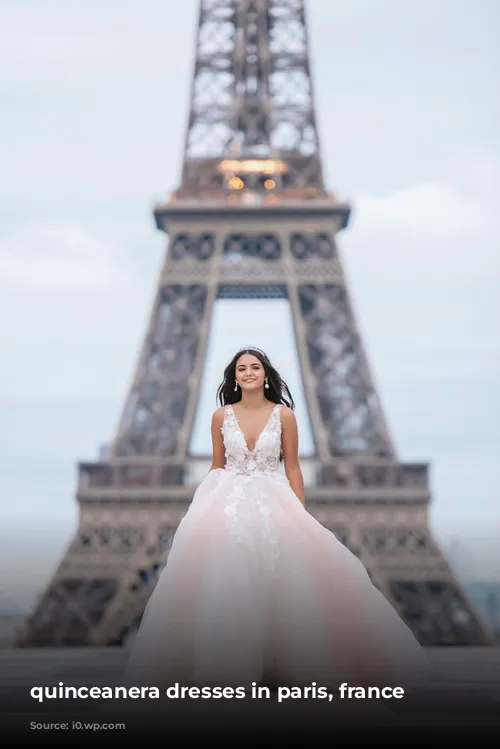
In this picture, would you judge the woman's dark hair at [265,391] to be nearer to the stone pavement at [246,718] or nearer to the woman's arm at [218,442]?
the woman's arm at [218,442]

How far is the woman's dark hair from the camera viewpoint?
7188 millimetres

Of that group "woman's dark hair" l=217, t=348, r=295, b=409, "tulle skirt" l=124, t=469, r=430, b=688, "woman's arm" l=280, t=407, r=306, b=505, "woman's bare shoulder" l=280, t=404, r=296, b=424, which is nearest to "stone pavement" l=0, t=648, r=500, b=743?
"tulle skirt" l=124, t=469, r=430, b=688

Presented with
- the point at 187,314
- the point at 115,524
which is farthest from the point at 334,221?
the point at 115,524

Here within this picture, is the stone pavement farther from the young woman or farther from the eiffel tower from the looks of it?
the eiffel tower

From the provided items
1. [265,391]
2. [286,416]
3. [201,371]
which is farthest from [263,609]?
[201,371]

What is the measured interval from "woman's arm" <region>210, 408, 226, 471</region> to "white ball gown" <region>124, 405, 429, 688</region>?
2.3 inches

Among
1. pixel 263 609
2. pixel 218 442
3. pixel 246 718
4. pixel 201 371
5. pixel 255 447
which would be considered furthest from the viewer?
pixel 201 371

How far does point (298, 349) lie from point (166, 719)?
22312mm

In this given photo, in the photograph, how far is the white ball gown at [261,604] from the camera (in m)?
6.65

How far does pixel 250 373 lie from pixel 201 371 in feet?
70.0

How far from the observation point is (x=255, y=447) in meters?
7.12

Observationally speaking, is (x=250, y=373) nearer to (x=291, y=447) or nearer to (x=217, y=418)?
(x=217, y=418)

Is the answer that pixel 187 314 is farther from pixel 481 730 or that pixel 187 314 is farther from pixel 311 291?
pixel 481 730

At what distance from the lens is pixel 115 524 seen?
27.0 meters
